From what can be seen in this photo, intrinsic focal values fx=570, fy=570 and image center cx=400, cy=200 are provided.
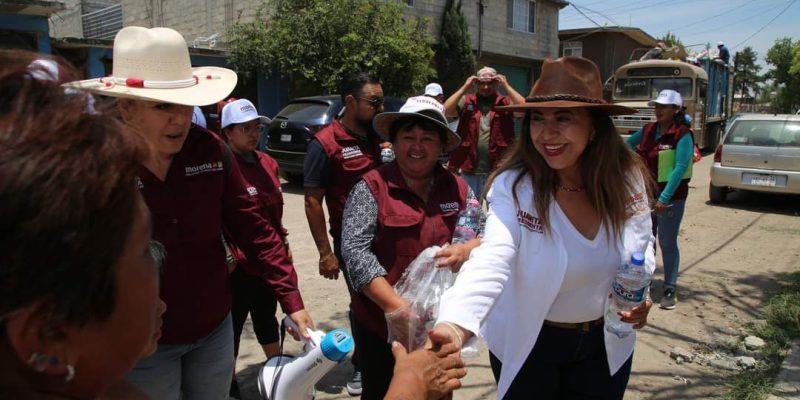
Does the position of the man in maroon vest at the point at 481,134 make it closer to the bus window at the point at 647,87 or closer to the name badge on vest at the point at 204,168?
the name badge on vest at the point at 204,168

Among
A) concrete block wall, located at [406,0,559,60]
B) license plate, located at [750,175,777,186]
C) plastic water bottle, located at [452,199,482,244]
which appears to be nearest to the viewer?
plastic water bottle, located at [452,199,482,244]

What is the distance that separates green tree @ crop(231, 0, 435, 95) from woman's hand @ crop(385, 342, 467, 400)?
1387 centimetres

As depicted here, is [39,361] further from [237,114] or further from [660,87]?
[660,87]

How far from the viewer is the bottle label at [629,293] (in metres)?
2.15

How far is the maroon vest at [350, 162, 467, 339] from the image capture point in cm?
258

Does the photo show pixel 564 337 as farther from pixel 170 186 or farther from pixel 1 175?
pixel 1 175

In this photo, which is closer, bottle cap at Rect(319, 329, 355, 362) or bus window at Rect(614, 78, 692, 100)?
bottle cap at Rect(319, 329, 355, 362)

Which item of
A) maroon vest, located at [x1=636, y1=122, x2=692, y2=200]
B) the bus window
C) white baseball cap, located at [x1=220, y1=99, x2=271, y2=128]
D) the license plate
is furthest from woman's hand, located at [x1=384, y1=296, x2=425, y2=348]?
the bus window

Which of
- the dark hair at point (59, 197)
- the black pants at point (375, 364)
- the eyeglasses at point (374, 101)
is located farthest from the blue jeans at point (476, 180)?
the dark hair at point (59, 197)

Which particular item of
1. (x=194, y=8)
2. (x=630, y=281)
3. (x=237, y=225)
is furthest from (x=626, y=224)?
(x=194, y=8)

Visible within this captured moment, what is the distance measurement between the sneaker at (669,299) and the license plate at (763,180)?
622 centimetres

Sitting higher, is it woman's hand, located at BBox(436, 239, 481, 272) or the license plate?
woman's hand, located at BBox(436, 239, 481, 272)

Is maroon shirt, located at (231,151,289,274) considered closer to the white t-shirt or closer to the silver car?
the white t-shirt

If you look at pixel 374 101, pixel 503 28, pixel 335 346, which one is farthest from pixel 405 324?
pixel 503 28
